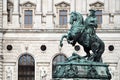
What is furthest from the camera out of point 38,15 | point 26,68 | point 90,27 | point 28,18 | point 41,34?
point 28,18

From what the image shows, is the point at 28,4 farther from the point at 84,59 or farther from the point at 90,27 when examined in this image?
the point at 84,59

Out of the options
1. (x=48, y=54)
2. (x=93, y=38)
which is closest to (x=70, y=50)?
(x=48, y=54)

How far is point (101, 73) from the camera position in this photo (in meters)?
21.7

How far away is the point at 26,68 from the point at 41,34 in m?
3.78

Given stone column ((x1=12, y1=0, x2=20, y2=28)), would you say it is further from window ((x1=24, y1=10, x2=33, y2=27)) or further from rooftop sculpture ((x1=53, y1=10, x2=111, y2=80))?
rooftop sculpture ((x1=53, y1=10, x2=111, y2=80))

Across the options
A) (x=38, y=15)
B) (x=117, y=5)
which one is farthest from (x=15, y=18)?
(x=117, y=5)

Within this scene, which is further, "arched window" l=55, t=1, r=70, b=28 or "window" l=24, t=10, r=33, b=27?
"arched window" l=55, t=1, r=70, b=28

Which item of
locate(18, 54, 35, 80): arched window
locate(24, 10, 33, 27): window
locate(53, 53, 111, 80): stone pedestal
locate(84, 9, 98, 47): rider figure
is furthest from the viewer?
locate(24, 10, 33, 27): window

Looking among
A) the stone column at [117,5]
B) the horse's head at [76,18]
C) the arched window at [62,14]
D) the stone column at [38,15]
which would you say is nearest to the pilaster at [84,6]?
the arched window at [62,14]

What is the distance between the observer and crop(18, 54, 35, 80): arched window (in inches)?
2205

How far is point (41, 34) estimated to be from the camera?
186 ft

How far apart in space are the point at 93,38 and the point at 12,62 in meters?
34.3

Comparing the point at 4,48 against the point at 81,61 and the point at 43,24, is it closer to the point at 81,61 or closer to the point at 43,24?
the point at 43,24

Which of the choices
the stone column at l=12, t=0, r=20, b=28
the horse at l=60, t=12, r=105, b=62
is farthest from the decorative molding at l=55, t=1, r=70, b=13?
the horse at l=60, t=12, r=105, b=62
